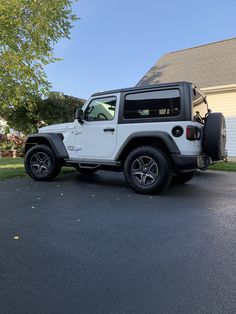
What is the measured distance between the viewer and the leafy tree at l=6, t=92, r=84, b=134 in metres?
14.0

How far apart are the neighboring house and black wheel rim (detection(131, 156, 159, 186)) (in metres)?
9.02

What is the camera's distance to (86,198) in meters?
5.57

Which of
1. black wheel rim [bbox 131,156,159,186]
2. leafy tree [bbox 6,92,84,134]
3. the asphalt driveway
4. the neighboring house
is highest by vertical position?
the neighboring house

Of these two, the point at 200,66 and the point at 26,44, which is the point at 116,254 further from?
the point at 200,66

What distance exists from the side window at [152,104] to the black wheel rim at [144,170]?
0.89 m

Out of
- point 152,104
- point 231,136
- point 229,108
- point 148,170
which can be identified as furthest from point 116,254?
point 229,108

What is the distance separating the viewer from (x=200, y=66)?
16.2 m

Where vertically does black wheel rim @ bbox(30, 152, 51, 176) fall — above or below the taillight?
below

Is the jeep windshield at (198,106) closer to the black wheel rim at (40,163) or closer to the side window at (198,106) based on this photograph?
the side window at (198,106)

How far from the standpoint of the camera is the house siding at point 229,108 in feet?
45.1

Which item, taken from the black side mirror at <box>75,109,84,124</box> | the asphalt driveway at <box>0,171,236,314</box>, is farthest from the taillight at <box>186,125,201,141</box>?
the black side mirror at <box>75,109,84,124</box>

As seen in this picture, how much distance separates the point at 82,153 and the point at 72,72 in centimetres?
1591

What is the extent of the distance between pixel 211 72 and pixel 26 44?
8.95 meters

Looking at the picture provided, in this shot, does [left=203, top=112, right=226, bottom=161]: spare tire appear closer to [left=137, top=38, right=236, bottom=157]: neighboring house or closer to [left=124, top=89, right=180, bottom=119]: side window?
[left=124, top=89, right=180, bottom=119]: side window
